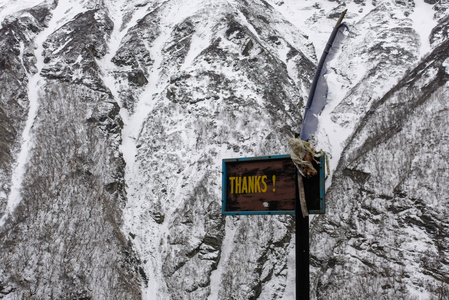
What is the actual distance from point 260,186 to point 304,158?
586mm

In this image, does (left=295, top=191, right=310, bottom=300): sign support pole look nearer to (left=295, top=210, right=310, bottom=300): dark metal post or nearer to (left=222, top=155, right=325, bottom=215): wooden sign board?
(left=295, top=210, right=310, bottom=300): dark metal post

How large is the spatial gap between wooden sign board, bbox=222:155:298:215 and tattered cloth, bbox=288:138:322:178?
7.3 inches

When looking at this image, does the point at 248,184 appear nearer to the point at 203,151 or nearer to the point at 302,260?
the point at 302,260

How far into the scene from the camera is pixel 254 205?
3.41m

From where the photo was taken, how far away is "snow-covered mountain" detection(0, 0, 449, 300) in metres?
16.2

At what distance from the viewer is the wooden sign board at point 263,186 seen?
3.22 metres

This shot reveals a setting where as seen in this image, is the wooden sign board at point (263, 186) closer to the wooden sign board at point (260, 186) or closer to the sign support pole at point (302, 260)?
the wooden sign board at point (260, 186)

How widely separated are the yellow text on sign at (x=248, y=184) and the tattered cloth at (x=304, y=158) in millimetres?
378

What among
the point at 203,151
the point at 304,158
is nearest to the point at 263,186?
the point at 304,158

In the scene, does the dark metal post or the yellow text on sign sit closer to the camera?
the dark metal post

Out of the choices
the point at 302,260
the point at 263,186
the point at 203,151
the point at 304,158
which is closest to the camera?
the point at 302,260

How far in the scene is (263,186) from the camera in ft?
11.2

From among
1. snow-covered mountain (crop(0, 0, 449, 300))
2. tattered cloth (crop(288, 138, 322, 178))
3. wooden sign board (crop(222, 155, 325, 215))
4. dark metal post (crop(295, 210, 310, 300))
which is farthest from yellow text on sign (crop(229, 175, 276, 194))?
snow-covered mountain (crop(0, 0, 449, 300))

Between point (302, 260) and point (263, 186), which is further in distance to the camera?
point (263, 186)
